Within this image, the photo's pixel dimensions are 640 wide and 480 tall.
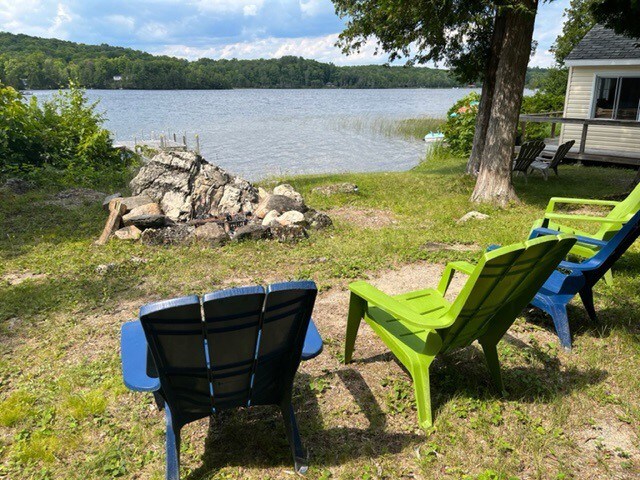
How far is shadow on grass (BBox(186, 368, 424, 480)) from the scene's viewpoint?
9.14 ft

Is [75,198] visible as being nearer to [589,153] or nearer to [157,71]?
[589,153]

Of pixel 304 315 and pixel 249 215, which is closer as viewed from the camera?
pixel 304 315

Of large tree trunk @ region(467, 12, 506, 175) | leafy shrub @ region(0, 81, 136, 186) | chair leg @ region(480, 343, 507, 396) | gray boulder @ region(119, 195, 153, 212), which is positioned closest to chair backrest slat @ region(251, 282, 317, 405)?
chair leg @ region(480, 343, 507, 396)

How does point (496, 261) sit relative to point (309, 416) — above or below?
above

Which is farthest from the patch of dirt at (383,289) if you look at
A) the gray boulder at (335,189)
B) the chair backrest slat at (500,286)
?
the gray boulder at (335,189)

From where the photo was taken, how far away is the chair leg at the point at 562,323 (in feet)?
12.6

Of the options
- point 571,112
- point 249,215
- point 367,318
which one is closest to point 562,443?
point 367,318

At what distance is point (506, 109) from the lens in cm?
916

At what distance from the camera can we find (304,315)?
242 centimetres

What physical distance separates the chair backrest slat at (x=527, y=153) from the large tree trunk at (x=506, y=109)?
2131 millimetres

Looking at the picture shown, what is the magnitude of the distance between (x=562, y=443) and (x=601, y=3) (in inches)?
312

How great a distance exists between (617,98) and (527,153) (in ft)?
24.9

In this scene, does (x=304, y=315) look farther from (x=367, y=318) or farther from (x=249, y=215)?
(x=249, y=215)

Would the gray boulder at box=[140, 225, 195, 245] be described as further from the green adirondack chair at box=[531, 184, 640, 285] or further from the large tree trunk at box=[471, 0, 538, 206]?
the large tree trunk at box=[471, 0, 538, 206]
